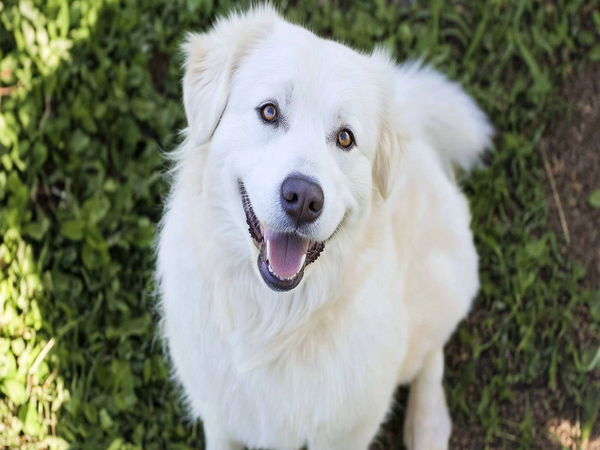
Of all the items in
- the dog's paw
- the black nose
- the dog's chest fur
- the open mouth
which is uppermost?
the black nose

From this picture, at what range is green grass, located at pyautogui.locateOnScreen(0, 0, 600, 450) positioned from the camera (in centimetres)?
321

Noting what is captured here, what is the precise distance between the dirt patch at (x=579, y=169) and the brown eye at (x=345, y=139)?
2.26 m

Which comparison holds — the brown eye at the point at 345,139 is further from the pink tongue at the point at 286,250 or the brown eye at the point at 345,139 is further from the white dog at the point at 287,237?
the pink tongue at the point at 286,250

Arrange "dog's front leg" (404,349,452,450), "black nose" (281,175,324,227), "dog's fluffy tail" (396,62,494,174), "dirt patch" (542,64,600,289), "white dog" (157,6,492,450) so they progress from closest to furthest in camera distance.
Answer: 1. "black nose" (281,175,324,227)
2. "white dog" (157,6,492,450)
3. "dog's fluffy tail" (396,62,494,174)
4. "dog's front leg" (404,349,452,450)
5. "dirt patch" (542,64,600,289)

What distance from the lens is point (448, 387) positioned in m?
3.58

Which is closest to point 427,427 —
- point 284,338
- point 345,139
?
point 284,338

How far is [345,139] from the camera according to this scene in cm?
226

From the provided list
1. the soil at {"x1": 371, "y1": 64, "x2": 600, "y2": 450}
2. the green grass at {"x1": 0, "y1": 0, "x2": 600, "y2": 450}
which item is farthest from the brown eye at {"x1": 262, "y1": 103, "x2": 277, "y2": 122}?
the soil at {"x1": 371, "y1": 64, "x2": 600, "y2": 450}

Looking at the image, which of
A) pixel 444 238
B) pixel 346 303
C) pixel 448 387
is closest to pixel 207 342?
pixel 346 303

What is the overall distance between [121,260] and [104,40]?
4.70 feet

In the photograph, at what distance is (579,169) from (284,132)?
106 inches

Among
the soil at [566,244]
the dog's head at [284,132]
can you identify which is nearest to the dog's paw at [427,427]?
the soil at [566,244]

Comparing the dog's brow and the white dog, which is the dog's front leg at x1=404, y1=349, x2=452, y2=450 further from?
the dog's brow

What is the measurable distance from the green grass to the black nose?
168 centimetres
